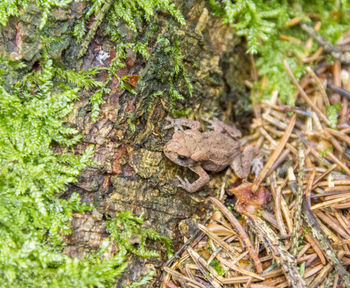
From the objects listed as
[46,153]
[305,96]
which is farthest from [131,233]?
[305,96]

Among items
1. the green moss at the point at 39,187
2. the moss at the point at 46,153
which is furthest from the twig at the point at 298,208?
the green moss at the point at 39,187

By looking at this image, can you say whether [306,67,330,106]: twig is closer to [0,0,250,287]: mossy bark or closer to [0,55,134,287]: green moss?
[0,0,250,287]: mossy bark

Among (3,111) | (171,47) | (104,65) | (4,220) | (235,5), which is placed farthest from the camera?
(235,5)

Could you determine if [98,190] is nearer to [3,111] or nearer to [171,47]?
[3,111]

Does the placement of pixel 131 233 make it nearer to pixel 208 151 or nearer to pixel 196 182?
pixel 196 182

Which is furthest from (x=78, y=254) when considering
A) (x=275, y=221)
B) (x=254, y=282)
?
(x=275, y=221)

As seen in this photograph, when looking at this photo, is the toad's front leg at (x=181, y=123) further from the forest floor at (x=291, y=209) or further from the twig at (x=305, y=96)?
the twig at (x=305, y=96)

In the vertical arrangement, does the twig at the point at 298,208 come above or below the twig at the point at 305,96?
below
